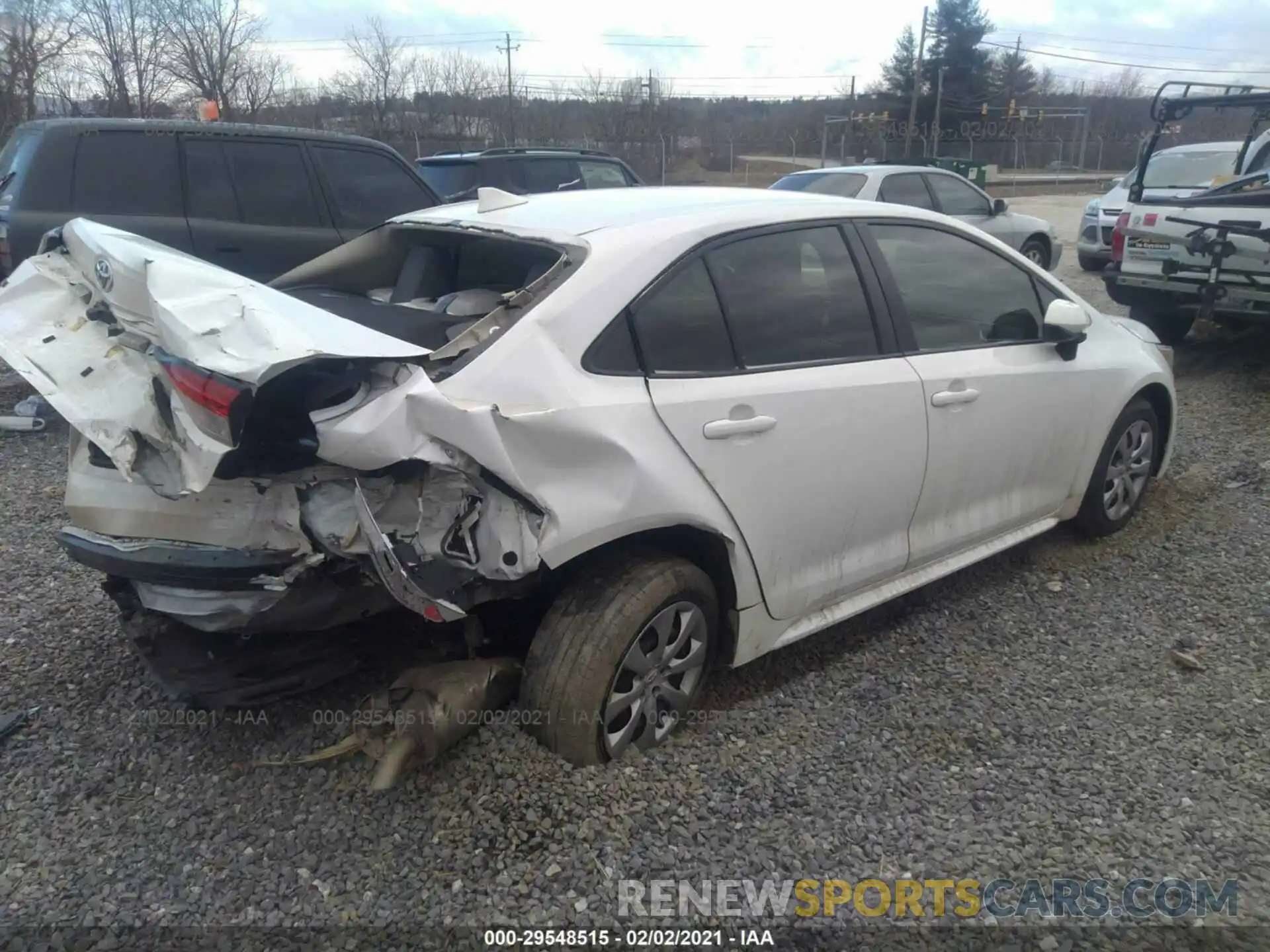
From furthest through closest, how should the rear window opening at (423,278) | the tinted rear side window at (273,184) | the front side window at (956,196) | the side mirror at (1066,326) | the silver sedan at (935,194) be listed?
the front side window at (956,196) → the silver sedan at (935,194) → the tinted rear side window at (273,184) → the side mirror at (1066,326) → the rear window opening at (423,278)

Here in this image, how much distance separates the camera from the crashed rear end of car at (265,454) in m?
2.13

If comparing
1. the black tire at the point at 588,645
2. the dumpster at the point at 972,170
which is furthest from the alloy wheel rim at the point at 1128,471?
the dumpster at the point at 972,170

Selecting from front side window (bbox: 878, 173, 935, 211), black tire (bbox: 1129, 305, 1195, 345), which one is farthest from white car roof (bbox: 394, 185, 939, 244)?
front side window (bbox: 878, 173, 935, 211)

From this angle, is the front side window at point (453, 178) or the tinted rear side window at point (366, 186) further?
the front side window at point (453, 178)

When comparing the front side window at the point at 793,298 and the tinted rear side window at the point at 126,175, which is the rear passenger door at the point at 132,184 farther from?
the front side window at the point at 793,298

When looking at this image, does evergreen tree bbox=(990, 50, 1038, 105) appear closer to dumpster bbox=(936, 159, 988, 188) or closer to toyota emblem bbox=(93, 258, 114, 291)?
dumpster bbox=(936, 159, 988, 188)

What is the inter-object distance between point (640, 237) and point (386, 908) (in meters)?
1.89

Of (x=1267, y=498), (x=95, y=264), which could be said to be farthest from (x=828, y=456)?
(x=1267, y=498)

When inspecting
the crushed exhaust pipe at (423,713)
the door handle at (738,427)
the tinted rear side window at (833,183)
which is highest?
the tinted rear side window at (833,183)

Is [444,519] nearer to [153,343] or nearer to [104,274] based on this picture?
[153,343]

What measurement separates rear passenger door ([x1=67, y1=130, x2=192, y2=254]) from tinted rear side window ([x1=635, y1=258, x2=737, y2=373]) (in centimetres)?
458

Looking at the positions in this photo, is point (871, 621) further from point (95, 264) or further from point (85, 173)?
point (85, 173)

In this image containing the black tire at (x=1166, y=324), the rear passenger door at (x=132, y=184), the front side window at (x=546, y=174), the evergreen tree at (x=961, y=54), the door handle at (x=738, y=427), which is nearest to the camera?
the door handle at (x=738, y=427)

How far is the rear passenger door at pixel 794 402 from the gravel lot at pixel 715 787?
0.50 meters
